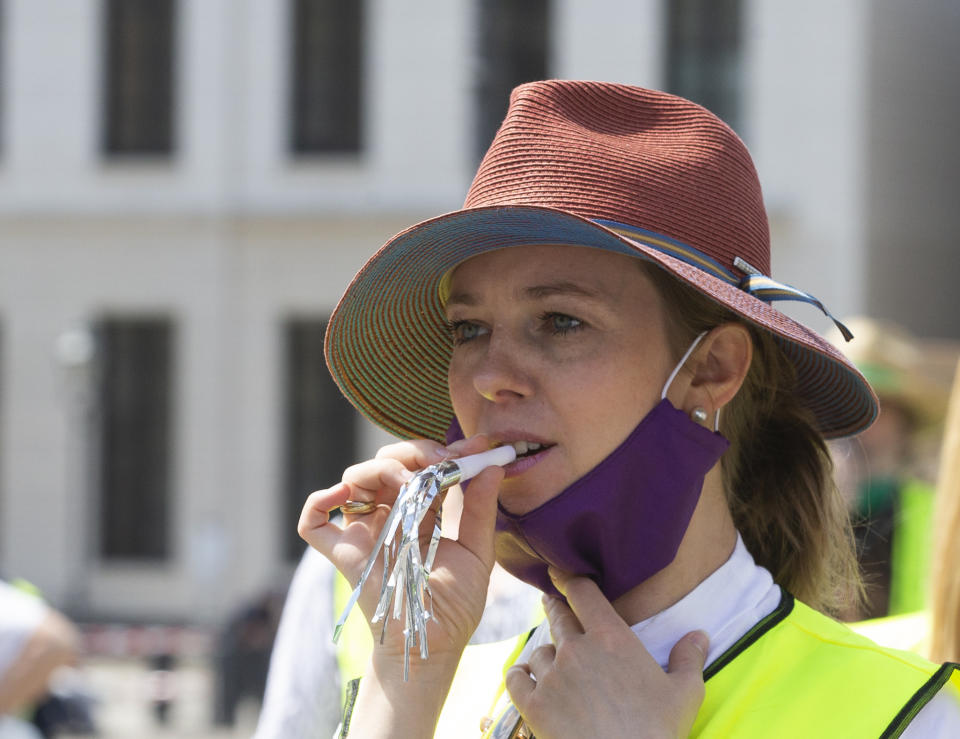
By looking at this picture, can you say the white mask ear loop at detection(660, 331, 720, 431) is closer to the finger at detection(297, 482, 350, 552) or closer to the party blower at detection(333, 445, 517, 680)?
the party blower at detection(333, 445, 517, 680)

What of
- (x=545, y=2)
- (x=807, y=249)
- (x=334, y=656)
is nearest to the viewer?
(x=334, y=656)

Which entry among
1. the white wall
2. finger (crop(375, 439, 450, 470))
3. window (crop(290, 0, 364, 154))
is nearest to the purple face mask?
finger (crop(375, 439, 450, 470))

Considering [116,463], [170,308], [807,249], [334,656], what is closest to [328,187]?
[170,308]

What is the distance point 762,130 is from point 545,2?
2768 millimetres

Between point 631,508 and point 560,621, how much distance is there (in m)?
0.17

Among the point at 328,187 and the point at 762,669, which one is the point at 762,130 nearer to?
the point at 328,187

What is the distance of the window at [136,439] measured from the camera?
15320 mm

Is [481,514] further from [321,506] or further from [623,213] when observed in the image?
[623,213]

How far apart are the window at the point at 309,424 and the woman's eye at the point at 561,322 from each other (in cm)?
1343

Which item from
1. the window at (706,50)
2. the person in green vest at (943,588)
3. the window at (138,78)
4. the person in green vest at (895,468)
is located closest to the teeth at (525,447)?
the person in green vest at (943,588)

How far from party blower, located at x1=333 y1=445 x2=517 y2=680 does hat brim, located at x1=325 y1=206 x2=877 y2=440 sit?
0.90 feet

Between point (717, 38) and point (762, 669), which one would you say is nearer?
point (762, 669)

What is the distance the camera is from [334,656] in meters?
2.08

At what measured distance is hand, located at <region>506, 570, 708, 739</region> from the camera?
1503mm
